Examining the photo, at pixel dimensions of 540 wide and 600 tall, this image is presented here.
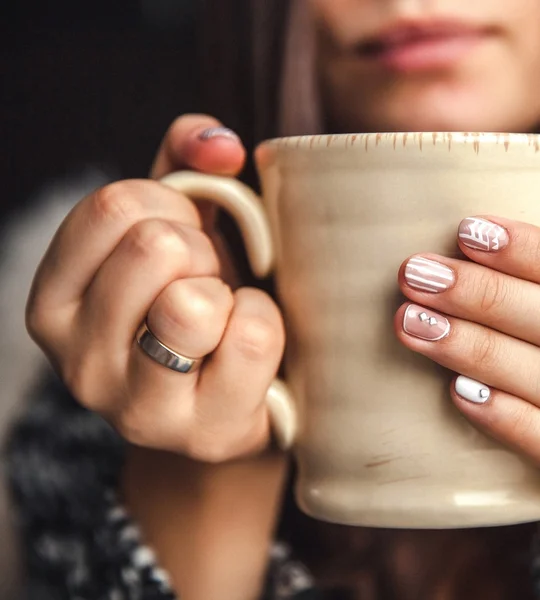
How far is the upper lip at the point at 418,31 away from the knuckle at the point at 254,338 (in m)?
0.32

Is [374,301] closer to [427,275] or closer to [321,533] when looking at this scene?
[427,275]

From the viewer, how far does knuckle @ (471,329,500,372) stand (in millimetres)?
328

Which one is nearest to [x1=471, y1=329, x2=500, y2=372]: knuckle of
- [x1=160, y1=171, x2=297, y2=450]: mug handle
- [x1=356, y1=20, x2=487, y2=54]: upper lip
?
[x1=160, y1=171, x2=297, y2=450]: mug handle

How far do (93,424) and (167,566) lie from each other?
0.52ft

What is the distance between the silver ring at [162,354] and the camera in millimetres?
343

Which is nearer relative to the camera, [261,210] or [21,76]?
[261,210]

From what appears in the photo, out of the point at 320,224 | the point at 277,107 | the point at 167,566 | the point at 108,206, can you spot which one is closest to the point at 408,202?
the point at 320,224

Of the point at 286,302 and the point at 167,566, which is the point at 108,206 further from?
the point at 167,566

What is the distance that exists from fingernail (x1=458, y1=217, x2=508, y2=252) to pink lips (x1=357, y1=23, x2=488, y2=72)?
1.01 feet

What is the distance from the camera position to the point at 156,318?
1.11ft

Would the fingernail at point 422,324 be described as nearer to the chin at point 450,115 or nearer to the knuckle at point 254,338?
the knuckle at point 254,338

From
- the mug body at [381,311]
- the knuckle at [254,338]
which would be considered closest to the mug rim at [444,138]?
the mug body at [381,311]

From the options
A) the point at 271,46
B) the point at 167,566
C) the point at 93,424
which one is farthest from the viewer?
the point at 271,46

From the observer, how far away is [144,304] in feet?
1.14
